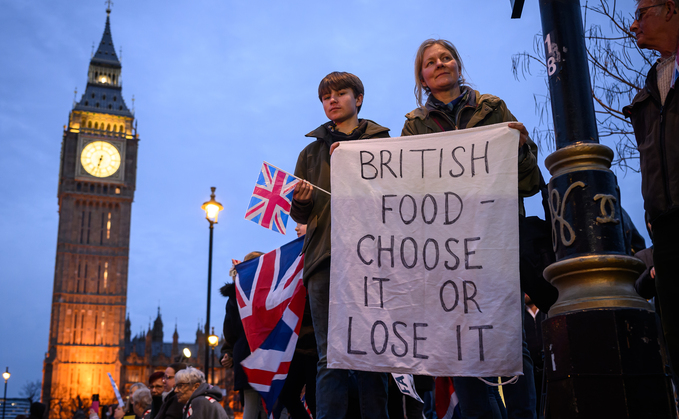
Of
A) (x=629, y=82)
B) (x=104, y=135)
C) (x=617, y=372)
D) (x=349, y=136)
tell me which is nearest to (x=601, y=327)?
(x=617, y=372)

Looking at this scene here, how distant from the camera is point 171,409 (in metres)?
7.31

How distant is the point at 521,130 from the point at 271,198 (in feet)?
5.65

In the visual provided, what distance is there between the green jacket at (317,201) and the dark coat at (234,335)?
2.23 metres

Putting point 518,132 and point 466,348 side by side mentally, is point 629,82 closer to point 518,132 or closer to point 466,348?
point 518,132

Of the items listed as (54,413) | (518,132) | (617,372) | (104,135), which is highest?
(104,135)

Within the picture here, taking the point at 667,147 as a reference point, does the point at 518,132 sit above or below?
above

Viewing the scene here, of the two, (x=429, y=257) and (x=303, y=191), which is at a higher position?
(x=303, y=191)

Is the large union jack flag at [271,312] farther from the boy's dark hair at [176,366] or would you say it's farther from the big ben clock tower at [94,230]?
the big ben clock tower at [94,230]

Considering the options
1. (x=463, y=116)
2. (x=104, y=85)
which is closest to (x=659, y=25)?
(x=463, y=116)

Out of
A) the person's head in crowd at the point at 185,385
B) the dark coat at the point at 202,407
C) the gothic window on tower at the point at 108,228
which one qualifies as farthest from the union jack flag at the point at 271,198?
the gothic window on tower at the point at 108,228

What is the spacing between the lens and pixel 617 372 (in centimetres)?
245

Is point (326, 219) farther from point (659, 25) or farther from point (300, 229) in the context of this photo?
point (300, 229)

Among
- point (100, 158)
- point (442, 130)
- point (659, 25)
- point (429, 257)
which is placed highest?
point (100, 158)

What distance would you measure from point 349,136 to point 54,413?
8094 cm
